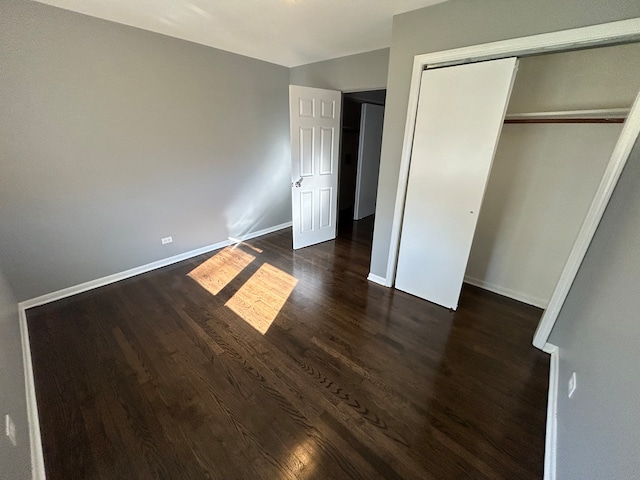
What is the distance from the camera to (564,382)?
4.93 feet

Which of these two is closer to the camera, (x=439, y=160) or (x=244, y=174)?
(x=439, y=160)

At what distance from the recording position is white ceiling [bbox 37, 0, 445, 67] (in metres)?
1.94

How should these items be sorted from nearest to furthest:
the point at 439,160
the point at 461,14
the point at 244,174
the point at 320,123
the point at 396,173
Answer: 1. the point at 461,14
2. the point at 439,160
3. the point at 396,173
4. the point at 320,123
5. the point at 244,174

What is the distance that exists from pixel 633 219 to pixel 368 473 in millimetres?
1799

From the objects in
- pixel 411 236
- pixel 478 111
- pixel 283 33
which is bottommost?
pixel 411 236

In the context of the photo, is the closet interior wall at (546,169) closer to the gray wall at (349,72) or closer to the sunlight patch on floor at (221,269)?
the gray wall at (349,72)

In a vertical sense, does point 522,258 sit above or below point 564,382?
above

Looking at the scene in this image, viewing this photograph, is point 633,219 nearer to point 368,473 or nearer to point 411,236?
point 411,236

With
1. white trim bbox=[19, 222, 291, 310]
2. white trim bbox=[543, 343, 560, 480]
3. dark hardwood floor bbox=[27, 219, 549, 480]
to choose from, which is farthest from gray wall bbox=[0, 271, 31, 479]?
white trim bbox=[543, 343, 560, 480]

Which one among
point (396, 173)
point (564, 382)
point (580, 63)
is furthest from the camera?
point (396, 173)

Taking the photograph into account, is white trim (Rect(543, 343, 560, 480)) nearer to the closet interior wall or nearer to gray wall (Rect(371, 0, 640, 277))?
the closet interior wall

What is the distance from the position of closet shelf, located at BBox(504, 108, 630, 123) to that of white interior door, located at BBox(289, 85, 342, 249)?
1.99 m

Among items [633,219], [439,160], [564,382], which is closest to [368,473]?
[564,382]

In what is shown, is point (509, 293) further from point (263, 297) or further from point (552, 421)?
point (263, 297)
